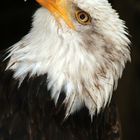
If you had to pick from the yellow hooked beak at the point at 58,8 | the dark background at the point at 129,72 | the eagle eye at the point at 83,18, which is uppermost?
the yellow hooked beak at the point at 58,8

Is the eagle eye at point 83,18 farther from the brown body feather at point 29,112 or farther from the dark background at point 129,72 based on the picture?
the dark background at point 129,72

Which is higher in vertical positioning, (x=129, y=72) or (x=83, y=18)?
(x=83, y=18)

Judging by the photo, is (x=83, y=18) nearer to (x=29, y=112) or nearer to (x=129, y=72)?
(x=29, y=112)

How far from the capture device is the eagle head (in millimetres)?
3092

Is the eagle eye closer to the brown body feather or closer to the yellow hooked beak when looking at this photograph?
the yellow hooked beak

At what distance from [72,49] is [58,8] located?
0.71ft

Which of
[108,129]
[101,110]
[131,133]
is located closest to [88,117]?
[101,110]

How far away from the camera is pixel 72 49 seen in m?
3.12

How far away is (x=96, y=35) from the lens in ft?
10.3

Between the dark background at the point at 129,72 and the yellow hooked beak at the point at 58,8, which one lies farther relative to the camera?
the dark background at the point at 129,72

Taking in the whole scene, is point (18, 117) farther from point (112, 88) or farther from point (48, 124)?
point (112, 88)

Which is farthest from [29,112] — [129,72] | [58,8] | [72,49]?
[129,72]

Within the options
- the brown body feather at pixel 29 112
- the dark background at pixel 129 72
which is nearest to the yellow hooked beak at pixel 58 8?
the brown body feather at pixel 29 112

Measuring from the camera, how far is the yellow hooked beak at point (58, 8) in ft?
10.0
